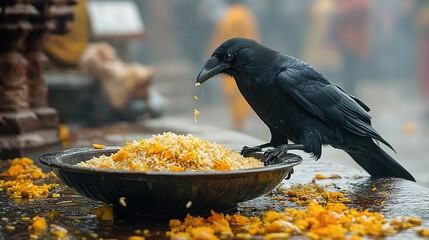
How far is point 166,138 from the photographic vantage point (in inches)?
159

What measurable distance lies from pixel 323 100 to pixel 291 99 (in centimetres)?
23

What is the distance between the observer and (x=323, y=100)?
4.87 metres

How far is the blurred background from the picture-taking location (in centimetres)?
1026

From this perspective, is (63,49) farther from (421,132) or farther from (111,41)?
(421,132)

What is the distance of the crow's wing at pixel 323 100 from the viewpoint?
15.5 ft

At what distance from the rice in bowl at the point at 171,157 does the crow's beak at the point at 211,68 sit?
1.53 ft

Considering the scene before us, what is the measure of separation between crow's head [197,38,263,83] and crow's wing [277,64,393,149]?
8.8 inches

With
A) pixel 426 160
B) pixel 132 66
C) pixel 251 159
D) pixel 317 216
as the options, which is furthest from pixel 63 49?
pixel 317 216

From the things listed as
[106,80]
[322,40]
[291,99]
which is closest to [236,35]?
[106,80]

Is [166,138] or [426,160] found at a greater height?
[166,138]

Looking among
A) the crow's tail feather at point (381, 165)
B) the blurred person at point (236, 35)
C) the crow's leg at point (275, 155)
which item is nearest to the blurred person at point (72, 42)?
the crow's tail feather at point (381, 165)

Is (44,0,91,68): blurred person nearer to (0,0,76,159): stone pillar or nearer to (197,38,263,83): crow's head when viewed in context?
(0,0,76,159): stone pillar

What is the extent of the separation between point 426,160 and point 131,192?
29.6ft

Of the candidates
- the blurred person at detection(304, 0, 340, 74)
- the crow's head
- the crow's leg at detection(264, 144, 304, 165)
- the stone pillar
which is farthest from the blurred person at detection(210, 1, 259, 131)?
the crow's leg at detection(264, 144, 304, 165)
